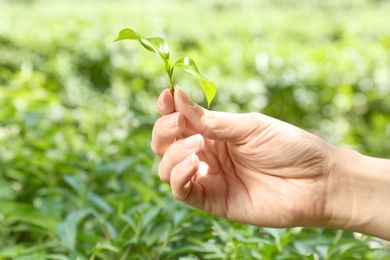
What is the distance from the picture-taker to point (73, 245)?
186 centimetres

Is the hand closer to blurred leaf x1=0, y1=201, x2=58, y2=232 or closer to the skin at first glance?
the skin

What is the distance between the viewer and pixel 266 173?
185 centimetres

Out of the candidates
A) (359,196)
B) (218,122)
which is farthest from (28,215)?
(359,196)

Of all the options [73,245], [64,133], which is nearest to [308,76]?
[64,133]

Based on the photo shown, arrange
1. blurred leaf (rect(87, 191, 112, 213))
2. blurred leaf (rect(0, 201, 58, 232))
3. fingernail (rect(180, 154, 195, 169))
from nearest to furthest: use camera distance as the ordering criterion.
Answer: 1. fingernail (rect(180, 154, 195, 169))
2. blurred leaf (rect(0, 201, 58, 232))
3. blurred leaf (rect(87, 191, 112, 213))

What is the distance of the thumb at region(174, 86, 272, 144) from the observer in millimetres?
1646

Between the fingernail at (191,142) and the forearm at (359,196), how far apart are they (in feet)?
1.40

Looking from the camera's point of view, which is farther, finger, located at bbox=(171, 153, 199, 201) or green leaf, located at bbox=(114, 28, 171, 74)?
finger, located at bbox=(171, 153, 199, 201)

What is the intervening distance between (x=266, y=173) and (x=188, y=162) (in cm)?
33

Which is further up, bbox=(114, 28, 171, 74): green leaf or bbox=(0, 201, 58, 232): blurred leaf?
bbox=(114, 28, 171, 74): green leaf

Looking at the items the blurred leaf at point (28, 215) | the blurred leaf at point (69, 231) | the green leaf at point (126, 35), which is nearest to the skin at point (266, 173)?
the green leaf at point (126, 35)

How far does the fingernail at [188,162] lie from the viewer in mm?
1627

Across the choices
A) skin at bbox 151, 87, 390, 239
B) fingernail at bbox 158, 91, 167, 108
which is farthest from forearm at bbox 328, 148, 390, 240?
fingernail at bbox 158, 91, 167, 108

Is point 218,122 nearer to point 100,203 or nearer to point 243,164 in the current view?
point 243,164
